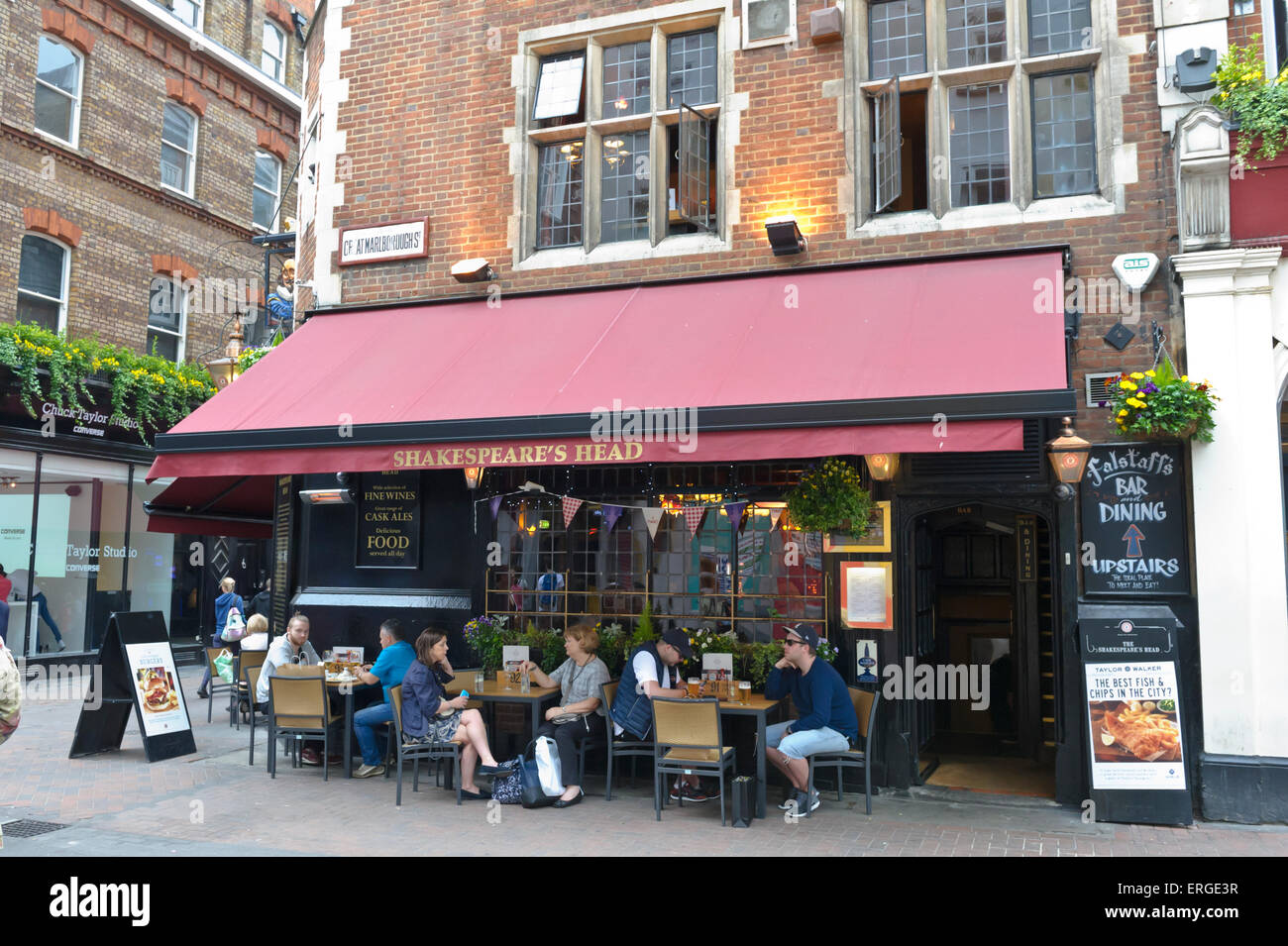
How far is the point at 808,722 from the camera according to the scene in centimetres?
789

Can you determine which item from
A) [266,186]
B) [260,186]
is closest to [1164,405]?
[260,186]

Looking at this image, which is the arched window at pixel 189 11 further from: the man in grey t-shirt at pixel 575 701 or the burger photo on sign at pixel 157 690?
the man in grey t-shirt at pixel 575 701

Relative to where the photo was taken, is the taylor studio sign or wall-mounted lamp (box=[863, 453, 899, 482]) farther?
the taylor studio sign

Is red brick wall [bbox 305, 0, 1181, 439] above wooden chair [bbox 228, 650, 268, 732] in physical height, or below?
above

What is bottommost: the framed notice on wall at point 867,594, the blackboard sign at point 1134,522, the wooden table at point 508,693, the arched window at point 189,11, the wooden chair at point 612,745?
the wooden chair at point 612,745

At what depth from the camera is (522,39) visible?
10.4 meters

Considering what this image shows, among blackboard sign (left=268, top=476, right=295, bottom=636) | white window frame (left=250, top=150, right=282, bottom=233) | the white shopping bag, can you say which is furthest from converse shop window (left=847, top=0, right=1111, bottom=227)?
white window frame (left=250, top=150, right=282, bottom=233)

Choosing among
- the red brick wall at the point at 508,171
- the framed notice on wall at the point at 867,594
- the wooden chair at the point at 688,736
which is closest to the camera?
the wooden chair at the point at 688,736

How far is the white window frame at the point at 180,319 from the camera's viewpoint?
1872 cm

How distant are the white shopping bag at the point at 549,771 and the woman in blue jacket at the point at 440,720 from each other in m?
0.34

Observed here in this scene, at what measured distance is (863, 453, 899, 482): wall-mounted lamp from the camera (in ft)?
27.6

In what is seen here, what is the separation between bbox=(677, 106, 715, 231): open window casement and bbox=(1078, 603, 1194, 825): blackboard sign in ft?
16.5

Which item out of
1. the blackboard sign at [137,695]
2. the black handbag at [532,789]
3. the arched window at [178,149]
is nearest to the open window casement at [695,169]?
the black handbag at [532,789]

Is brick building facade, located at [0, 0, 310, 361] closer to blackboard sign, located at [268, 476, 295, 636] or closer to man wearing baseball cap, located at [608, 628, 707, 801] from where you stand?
blackboard sign, located at [268, 476, 295, 636]
